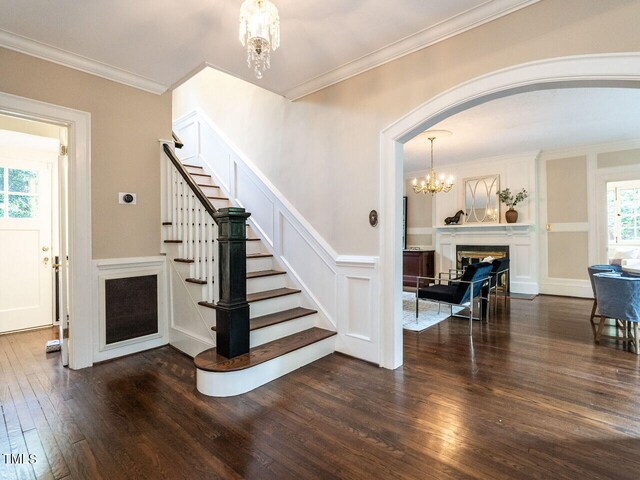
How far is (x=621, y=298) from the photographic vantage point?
10.5 feet

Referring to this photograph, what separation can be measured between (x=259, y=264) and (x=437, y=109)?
2522 millimetres

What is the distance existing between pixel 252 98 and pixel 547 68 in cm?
339

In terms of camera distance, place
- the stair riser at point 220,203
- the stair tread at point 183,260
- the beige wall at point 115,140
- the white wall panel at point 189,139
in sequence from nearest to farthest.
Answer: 1. the beige wall at point 115,140
2. the stair tread at point 183,260
3. the stair riser at point 220,203
4. the white wall panel at point 189,139

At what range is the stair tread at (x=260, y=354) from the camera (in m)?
2.39

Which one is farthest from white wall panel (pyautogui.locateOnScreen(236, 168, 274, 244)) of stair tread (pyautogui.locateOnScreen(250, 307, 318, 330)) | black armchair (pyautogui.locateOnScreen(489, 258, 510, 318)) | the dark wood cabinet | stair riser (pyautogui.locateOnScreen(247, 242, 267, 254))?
the dark wood cabinet

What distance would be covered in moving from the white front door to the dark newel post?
3171 mm

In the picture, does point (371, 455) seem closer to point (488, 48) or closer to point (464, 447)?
point (464, 447)

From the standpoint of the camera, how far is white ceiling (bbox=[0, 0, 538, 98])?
7.22 ft

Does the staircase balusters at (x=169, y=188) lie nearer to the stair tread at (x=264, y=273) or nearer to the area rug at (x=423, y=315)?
the stair tread at (x=264, y=273)

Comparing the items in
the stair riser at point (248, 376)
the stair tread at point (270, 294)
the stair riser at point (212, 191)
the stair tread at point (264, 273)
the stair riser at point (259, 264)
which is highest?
the stair riser at point (212, 191)

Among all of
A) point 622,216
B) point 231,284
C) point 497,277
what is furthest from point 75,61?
point 622,216

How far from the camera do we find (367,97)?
297cm

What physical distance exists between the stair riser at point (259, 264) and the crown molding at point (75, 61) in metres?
2.08

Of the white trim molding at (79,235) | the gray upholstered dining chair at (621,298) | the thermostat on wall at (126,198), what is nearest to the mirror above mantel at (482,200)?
the gray upholstered dining chair at (621,298)
